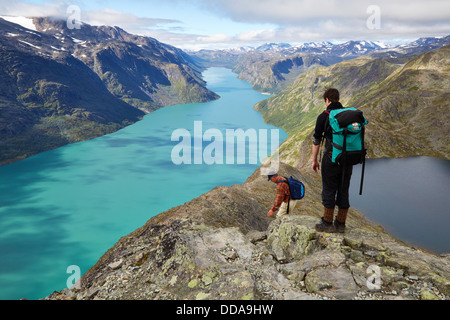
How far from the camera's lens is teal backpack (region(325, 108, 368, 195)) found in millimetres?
11109

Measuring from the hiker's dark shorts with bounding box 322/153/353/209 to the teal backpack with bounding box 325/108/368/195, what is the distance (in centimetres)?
42

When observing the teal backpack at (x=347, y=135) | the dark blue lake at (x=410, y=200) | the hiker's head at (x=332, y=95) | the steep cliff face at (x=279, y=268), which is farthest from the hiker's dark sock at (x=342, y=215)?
the dark blue lake at (x=410, y=200)

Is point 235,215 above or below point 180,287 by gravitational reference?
below

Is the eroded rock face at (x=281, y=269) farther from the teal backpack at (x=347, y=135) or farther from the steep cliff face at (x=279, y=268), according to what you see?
the teal backpack at (x=347, y=135)

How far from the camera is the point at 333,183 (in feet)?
41.0

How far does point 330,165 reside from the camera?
1216 centimetres

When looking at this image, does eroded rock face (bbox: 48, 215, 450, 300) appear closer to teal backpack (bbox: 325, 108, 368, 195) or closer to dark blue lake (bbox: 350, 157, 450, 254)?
teal backpack (bbox: 325, 108, 368, 195)

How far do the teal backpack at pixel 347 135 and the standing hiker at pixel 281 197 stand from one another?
6607 millimetres

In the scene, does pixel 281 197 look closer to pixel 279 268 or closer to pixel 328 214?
pixel 328 214

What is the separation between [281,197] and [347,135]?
8397mm

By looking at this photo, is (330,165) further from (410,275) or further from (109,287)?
(109,287)

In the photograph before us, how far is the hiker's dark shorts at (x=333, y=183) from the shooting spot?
12141 millimetres
